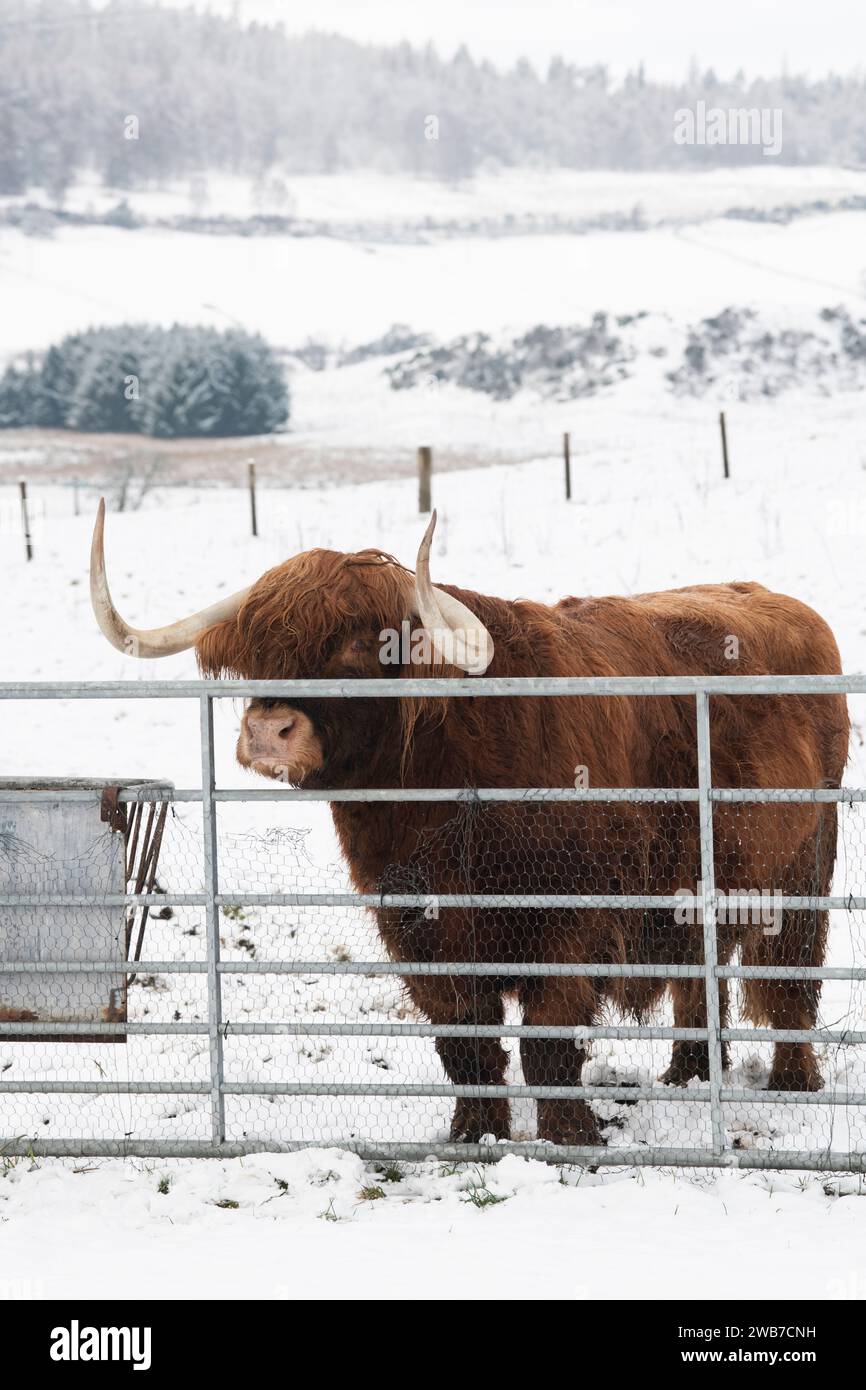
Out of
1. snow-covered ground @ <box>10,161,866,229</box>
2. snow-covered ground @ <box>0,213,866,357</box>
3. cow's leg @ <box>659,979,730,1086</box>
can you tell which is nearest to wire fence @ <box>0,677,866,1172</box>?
cow's leg @ <box>659,979,730,1086</box>

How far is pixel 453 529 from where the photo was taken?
18.5m

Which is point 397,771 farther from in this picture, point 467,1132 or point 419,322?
point 419,322

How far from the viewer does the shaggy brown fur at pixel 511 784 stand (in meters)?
4.50

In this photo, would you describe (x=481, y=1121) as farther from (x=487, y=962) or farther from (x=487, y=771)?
(x=487, y=771)

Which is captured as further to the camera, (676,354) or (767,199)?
(767,199)

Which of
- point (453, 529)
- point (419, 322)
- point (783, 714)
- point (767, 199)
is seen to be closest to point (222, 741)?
point (453, 529)

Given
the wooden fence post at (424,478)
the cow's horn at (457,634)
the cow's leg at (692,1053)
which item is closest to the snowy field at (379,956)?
the cow's leg at (692,1053)

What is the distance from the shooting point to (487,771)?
458 cm

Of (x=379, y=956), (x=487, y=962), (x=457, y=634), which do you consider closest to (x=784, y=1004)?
(x=487, y=962)

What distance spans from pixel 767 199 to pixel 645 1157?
65.4m

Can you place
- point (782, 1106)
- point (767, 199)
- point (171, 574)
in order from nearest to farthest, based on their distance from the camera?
point (782, 1106), point (171, 574), point (767, 199)

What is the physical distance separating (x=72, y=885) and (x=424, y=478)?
15805 mm

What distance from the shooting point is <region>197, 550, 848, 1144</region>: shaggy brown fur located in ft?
14.8

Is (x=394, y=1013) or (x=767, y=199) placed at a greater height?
(x=767, y=199)
